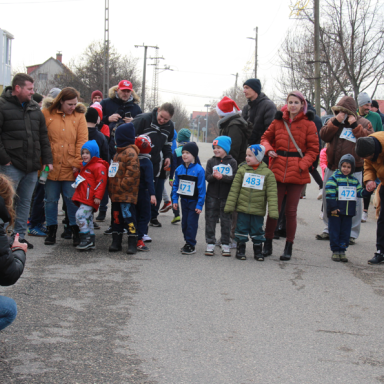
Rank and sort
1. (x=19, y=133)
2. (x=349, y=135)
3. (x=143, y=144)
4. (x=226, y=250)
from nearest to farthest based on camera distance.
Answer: (x=19, y=133) < (x=226, y=250) < (x=143, y=144) < (x=349, y=135)

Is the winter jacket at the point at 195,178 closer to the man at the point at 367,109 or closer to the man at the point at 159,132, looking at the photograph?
the man at the point at 159,132

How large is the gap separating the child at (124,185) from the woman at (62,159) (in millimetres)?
586

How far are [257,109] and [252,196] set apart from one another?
200 centimetres

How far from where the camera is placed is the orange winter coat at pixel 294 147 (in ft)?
23.1

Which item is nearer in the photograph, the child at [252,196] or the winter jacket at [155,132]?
the child at [252,196]

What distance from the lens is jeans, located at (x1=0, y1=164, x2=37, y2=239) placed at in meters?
6.71

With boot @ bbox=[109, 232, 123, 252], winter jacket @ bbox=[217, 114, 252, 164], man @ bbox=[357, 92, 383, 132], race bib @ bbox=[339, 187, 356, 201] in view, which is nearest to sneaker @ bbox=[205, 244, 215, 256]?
boot @ bbox=[109, 232, 123, 252]

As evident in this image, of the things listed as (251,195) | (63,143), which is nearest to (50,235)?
(63,143)

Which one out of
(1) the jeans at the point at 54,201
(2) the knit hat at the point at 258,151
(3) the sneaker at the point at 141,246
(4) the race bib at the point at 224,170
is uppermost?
(2) the knit hat at the point at 258,151

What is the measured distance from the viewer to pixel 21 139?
6695 mm

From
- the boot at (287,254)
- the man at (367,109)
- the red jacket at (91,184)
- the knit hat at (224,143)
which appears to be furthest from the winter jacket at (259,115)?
the red jacket at (91,184)

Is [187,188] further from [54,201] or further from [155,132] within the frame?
[54,201]

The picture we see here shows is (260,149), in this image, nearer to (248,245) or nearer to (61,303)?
(248,245)

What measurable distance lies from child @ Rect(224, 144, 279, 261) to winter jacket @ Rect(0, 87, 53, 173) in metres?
2.64
